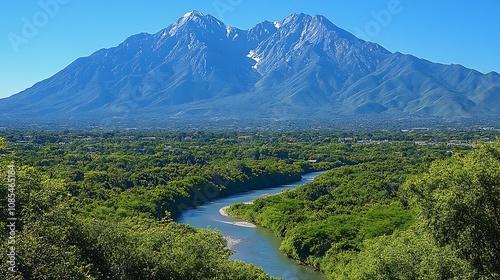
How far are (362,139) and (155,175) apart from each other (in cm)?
8754

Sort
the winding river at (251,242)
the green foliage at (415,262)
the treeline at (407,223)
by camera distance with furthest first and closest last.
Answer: the winding river at (251,242), the green foliage at (415,262), the treeline at (407,223)

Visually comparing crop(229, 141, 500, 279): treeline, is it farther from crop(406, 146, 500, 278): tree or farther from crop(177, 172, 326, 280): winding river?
crop(177, 172, 326, 280): winding river

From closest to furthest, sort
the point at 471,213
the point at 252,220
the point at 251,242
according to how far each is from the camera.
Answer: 1. the point at 471,213
2. the point at 251,242
3. the point at 252,220

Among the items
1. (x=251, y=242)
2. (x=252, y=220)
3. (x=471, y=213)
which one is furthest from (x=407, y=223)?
(x=471, y=213)

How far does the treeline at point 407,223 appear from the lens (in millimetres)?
16406

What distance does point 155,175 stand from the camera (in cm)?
6650

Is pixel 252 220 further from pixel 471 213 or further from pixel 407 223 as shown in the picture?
pixel 471 213

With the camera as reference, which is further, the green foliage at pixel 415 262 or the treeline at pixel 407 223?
the green foliage at pixel 415 262

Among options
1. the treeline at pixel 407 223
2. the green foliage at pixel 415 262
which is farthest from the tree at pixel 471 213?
the green foliage at pixel 415 262

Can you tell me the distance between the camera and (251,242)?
40938 millimetres

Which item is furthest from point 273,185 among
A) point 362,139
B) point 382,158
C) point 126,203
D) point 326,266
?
point 362,139

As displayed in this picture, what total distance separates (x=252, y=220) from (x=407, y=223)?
17181mm

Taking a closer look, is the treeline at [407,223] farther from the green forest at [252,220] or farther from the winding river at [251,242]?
the winding river at [251,242]

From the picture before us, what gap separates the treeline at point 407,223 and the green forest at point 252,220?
5 centimetres
